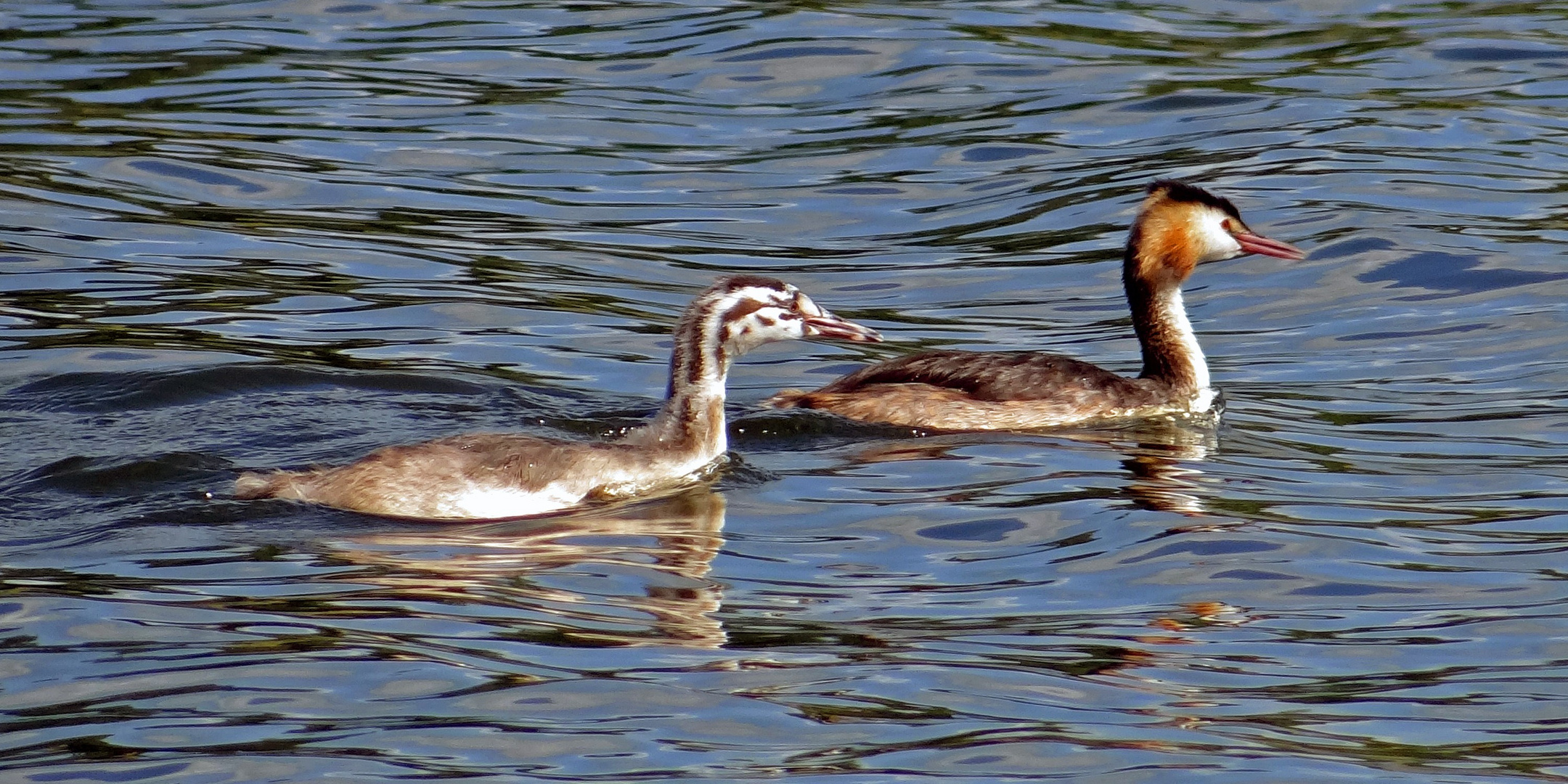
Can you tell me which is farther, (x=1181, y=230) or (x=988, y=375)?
(x=1181, y=230)

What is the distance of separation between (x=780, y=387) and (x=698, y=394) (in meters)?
2.57

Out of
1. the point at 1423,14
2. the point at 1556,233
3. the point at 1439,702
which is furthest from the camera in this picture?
the point at 1423,14

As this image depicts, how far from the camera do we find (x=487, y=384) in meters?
12.4

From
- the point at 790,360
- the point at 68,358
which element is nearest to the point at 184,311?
the point at 68,358

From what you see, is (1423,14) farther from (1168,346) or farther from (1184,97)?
(1168,346)

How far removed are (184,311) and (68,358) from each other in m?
1.32

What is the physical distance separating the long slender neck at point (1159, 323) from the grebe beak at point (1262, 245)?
0.45 meters

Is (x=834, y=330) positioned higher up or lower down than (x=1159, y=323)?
higher up

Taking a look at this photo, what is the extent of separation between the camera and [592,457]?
10188 mm

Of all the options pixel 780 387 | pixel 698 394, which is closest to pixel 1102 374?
pixel 780 387

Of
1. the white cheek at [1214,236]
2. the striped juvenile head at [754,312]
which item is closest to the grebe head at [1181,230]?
the white cheek at [1214,236]

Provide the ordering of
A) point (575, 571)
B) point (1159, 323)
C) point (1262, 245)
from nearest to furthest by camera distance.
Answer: point (575, 571), point (1159, 323), point (1262, 245)

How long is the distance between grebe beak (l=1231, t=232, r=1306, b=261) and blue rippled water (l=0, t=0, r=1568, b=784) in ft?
2.66

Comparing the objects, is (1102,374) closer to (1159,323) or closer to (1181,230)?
(1159,323)
